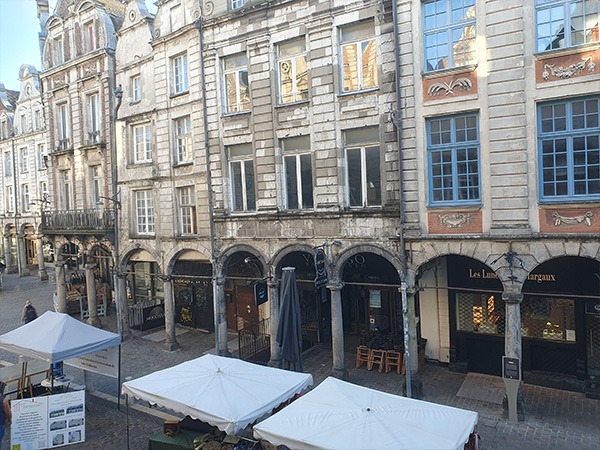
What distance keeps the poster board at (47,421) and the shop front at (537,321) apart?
31.3 ft

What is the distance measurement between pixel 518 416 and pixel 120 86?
61.6 ft

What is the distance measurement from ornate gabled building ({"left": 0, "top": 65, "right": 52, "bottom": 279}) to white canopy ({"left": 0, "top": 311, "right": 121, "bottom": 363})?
82.1ft

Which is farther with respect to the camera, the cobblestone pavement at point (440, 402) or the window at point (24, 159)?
the window at point (24, 159)

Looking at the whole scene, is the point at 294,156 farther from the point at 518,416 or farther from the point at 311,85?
the point at 518,416

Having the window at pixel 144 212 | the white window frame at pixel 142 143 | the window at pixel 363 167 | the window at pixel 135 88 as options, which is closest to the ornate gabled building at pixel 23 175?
the window at pixel 135 88

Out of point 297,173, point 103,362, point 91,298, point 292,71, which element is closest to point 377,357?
point 297,173

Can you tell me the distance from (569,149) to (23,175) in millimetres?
38210

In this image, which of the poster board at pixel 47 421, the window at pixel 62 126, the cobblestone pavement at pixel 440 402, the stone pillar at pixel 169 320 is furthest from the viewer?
the window at pixel 62 126

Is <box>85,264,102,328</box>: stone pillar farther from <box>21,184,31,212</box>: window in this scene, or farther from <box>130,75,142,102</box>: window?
<box>21,184,31,212</box>: window

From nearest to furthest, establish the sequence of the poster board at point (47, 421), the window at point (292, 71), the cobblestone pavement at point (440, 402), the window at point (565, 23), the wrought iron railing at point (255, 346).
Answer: the poster board at point (47, 421)
the cobblestone pavement at point (440, 402)
the window at point (565, 23)
the window at point (292, 71)
the wrought iron railing at point (255, 346)

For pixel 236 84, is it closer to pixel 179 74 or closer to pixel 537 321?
pixel 179 74

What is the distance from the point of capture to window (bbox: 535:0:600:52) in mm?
10539

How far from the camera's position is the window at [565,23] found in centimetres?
1054

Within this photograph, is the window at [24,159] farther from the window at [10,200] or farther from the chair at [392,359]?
the chair at [392,359]
